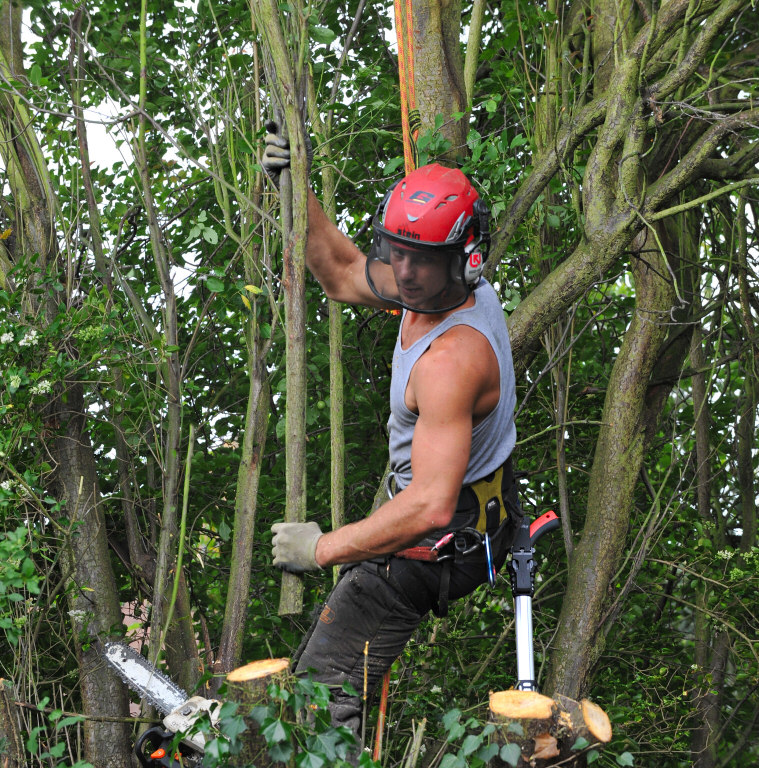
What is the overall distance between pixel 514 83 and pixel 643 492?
2.77 metres

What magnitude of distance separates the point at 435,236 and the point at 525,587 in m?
1.24

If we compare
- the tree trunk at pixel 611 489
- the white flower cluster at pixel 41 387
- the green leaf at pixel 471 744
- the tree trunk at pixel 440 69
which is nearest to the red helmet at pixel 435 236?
the tree trunk at pixel 440 69

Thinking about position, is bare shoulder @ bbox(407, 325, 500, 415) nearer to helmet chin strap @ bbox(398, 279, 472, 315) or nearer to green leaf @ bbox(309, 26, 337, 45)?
helmet chin strap @ bbox(398, 279, 472, 315)

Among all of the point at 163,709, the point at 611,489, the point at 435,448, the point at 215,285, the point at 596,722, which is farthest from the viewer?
the point at 611,489

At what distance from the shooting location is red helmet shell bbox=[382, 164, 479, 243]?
2852 millimetres

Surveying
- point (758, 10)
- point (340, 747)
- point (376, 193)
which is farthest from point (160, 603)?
point (758, 10)

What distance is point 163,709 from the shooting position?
137 inches

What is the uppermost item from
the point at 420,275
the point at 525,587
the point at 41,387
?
the point at 420,275

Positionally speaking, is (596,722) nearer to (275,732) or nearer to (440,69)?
(275,732)

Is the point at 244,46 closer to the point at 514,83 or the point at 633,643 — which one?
the point at 514,83

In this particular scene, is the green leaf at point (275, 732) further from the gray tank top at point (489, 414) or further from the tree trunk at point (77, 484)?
the tree trunk at point (77, 484)

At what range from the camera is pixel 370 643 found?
3.14 metres

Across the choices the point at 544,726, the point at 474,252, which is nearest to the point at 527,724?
the point at 544,726

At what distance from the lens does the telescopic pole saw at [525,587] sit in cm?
284
